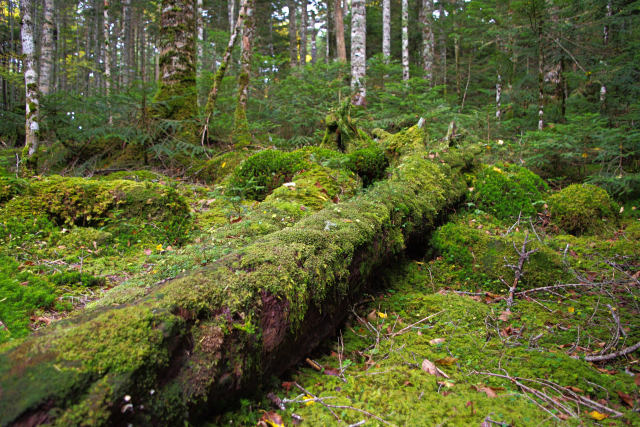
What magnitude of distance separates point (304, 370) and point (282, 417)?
529 mm

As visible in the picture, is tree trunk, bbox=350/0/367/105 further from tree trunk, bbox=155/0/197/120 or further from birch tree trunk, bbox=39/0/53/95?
birch tree trunk, bbox=39/0/53/95

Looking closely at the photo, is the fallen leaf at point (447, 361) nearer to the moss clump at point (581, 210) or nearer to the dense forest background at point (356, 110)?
the moss clump at point (581, 210)

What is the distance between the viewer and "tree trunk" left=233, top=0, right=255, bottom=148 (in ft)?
28.8

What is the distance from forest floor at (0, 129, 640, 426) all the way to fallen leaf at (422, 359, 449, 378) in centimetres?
1

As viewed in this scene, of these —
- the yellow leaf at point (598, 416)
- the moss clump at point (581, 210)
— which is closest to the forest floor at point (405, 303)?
the yellow leaf at point (598, 416)

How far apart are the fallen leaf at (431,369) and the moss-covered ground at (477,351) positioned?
0.05 ft

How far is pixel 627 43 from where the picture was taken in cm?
875

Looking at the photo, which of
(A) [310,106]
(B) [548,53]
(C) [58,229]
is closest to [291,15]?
(A) [310,106]

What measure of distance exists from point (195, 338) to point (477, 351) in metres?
2.25

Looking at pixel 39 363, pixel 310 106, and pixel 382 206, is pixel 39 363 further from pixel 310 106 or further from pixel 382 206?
pixel 310 106

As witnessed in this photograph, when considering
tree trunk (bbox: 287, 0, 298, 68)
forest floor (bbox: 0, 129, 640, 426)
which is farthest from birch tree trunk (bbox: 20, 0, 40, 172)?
tree trunk (bbox: 287, 0, 298, 68)

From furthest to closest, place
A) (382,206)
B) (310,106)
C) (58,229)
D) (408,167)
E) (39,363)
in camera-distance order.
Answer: (310,106), (408,167), (58,229), (382,206), (39,363)

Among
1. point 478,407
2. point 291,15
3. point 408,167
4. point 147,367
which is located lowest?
point 478,407

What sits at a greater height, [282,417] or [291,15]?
[291,15]
